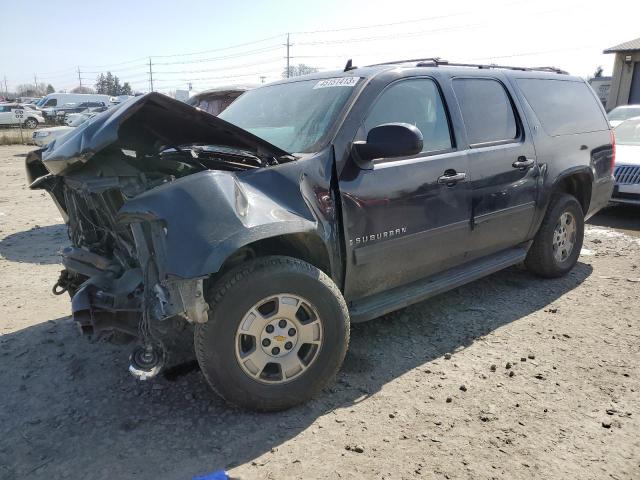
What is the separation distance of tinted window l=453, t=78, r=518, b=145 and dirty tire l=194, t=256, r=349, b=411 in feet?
6.08

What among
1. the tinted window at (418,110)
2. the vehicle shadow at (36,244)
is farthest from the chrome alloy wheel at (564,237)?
the vehicle shadow at (36,244)

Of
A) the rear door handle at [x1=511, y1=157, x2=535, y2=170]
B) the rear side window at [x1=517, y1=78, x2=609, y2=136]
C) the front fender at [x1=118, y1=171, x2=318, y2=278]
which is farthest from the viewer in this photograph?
the rear side window at [x1=517, y1=78, x2=609, y2=136]

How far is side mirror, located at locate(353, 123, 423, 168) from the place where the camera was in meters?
2.83

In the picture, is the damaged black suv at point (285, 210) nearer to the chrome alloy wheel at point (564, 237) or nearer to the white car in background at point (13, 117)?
the chrome alloy wheel at point (564, 237)

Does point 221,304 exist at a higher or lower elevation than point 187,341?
higher

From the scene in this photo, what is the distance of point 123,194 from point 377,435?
1.89 m

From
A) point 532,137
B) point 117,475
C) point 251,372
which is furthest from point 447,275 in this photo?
point 117,475

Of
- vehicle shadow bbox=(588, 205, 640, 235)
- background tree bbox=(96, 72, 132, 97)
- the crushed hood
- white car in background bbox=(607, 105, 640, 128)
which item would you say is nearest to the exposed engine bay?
the crushed hood

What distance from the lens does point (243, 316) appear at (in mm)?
2539

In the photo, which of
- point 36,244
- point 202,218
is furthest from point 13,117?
point 202,218

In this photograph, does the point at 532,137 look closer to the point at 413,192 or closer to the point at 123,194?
the point at 413,192

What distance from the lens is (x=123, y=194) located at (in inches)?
108

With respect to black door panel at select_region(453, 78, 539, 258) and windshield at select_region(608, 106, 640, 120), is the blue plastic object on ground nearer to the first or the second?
black door panel at select_region(453, 78, 539, 258)

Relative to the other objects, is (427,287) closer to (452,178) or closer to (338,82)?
(452,178)
